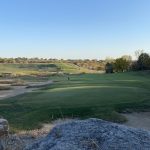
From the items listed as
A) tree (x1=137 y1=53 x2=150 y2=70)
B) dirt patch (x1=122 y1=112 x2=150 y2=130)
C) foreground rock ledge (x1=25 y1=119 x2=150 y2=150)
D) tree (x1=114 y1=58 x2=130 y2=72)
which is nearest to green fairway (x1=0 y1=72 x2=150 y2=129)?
dirt patch (x1=122 y1=112 x2=150 y2=130)

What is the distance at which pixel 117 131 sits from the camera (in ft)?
21.4

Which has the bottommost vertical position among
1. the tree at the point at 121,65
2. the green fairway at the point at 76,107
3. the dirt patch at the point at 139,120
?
the dirt patch at the point at 139,120

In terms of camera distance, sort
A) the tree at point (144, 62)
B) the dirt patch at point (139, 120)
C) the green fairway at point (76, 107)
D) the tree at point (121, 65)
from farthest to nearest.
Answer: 1. the tree at point (121, 65)
2. the tree at point (144, 62)
3. the green fairway at point (76, 107)
4. the dirt patch at point (139, 120)

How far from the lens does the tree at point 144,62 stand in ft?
295

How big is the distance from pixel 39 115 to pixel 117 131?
18.2m

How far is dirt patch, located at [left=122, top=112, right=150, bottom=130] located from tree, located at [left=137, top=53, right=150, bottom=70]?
63826 millimetres

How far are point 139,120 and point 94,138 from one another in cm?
1873

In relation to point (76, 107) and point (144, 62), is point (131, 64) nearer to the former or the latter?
point (144, 62)

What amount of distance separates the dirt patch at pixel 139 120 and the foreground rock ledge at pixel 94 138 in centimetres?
1584

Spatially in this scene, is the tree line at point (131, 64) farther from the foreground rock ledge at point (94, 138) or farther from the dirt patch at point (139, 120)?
the foreground rock ledge at point (94, 138)

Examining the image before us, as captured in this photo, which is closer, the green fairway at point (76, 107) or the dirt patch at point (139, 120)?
the dirt patch at point (139, 120)

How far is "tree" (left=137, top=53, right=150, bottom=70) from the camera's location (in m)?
90.1

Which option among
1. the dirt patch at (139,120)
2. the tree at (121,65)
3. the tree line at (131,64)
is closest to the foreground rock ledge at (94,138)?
the dirt patch at (139,120)

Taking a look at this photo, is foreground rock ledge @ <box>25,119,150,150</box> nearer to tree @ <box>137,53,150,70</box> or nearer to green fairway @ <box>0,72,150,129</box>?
green fairway @ <box>0,72,150,129</box>
